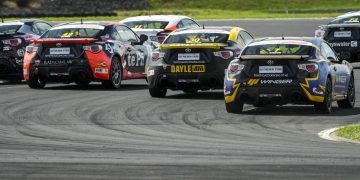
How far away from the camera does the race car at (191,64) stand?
19656 mm

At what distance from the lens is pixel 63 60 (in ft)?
72.9

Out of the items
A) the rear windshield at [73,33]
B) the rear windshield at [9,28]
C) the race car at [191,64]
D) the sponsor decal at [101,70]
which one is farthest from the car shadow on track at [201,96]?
the rear windshield at [9,28]

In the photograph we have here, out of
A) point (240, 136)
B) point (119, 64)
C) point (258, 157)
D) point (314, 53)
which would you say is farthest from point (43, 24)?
point (258, 157)

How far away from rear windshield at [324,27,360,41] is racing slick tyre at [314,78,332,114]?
11660mm

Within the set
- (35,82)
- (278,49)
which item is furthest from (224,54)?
(35,82)

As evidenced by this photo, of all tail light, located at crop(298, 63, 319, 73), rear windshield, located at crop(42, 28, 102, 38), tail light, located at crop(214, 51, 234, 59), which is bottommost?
rear windshield, located at crop(42, 28, 102, 38)

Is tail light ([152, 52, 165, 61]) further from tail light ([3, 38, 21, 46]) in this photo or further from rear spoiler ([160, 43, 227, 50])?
tail light ([3, 38, 21, 46])

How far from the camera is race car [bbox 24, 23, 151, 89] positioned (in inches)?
874

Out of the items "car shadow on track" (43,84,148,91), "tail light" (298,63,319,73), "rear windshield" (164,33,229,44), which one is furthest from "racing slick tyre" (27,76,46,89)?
"tail light" (298,63,319,73)

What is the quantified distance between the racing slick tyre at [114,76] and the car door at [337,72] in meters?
5.71

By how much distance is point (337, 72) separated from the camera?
58.4 ft

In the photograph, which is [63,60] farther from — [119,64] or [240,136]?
[240,136]

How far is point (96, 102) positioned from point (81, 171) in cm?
944

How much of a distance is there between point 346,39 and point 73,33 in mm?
8829
